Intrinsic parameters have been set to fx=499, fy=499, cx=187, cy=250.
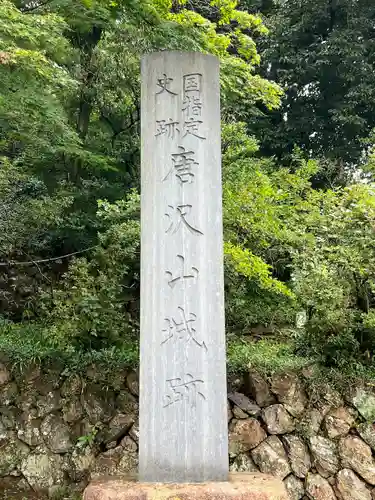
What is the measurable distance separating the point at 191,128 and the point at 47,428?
468 centimetres

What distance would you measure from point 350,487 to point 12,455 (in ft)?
14.4

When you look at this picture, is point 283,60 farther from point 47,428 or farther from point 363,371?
point 47,428

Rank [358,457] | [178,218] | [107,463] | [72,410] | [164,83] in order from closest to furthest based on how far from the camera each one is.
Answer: [178,218] < [164,83] < [358,457] < [107,463] < [72,410]

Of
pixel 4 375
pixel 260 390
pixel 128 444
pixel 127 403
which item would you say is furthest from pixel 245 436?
Result: pixel 4 375

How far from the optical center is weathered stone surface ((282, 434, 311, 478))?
6438 millimetres

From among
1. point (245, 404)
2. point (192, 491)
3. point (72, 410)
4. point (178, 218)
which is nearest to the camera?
point (192, 491)

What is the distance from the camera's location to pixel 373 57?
1341cm

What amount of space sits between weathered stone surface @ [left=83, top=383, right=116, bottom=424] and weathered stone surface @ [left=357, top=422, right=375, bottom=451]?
318 centimetres

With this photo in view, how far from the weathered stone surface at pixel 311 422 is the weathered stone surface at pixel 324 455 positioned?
0.10 metres

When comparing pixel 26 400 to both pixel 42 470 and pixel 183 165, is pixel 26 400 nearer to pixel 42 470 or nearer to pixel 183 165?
pixel 42 470

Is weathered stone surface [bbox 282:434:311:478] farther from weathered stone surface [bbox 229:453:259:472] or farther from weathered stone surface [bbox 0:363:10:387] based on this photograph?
weathered stone surface [bbox 0:363:10:387]

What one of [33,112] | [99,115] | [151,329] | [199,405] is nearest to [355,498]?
[199,405]

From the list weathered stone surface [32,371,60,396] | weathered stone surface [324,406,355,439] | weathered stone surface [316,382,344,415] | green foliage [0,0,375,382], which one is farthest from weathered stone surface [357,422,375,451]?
weathered stone surface [32,371,60,396]

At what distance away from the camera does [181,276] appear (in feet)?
13.6
